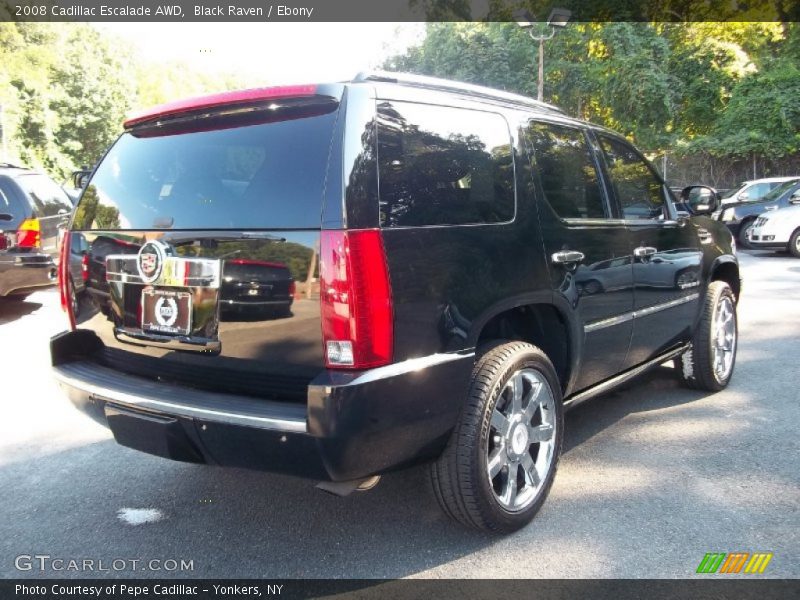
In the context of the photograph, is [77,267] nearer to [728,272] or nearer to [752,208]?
[728,272]

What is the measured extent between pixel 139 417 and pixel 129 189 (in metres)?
1.01

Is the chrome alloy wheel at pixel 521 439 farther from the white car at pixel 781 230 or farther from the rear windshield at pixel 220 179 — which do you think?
the white car at pixel 781 230

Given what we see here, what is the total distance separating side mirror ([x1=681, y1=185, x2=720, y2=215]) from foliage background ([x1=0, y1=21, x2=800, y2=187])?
20.3 m

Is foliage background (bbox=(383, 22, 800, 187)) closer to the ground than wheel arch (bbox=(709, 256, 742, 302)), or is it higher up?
higher up

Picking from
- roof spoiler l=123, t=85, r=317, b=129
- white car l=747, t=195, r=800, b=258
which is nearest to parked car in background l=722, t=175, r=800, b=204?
white car l=747, t=195, r=800, b=258

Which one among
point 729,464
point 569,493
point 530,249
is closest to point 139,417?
point 530,249

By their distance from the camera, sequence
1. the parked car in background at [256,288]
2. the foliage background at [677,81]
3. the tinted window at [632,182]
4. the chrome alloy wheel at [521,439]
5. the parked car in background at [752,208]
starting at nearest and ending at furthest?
the parked car in background at [256,288], the chrome alloy wheel at [521,439], the tinted window at [632,182], the parked car in background at [752,208], the foliage background at [677,81]

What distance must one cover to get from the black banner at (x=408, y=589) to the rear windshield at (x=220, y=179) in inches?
53.2

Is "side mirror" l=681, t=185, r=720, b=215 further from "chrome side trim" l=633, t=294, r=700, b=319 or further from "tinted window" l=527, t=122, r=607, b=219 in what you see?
"tinted window" l=527, t=122, r=607, b=219

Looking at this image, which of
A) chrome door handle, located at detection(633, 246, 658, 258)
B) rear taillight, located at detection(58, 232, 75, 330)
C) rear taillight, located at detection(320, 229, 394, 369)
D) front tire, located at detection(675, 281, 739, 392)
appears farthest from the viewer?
front tire, located at detection(675, 281, 739, 392)

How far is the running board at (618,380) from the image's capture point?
356cm

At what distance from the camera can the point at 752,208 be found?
50.6 feet

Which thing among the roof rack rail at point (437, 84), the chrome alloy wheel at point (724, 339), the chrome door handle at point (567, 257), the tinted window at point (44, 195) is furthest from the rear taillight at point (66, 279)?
the tinted window at point (44, 195)

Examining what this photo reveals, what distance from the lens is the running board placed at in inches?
140
